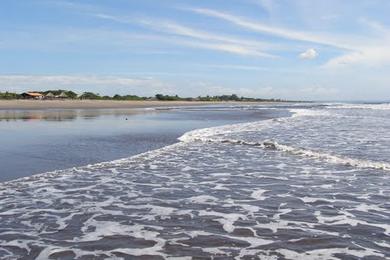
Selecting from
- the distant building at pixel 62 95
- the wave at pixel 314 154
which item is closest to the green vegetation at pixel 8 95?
the distant building at pixel 62 95

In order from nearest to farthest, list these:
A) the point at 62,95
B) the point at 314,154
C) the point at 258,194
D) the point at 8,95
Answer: the point at 258,194 < the point at 314,154 < the point at 8,95 < the point at 62,95

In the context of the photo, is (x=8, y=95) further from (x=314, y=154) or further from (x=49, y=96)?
(x=314, y=154)

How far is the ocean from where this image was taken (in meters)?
6.75

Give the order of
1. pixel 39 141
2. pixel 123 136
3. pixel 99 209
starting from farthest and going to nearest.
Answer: pixel 123 136, pixel 39 141, pixel 99 209

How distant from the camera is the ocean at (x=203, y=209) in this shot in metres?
6.75

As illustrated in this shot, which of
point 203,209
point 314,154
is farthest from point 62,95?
point 203,209

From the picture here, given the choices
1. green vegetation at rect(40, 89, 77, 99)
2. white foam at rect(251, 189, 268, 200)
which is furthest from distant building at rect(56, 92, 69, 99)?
white foam at rect(251, 189, 268, 200)

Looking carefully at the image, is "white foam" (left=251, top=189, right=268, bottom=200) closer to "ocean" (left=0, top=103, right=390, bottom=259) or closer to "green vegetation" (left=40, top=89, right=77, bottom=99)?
"ocean" (left=0, top=103, right=390, bottom=259)

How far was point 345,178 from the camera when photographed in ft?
39.5

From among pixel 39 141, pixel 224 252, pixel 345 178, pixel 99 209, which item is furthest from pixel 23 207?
pixel 39 141

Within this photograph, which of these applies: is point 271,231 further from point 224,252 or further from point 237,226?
point 224,252

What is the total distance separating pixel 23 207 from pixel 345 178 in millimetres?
7632

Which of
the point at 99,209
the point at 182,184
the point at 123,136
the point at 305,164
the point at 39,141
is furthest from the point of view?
the point at 123,136

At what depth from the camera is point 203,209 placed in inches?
352
